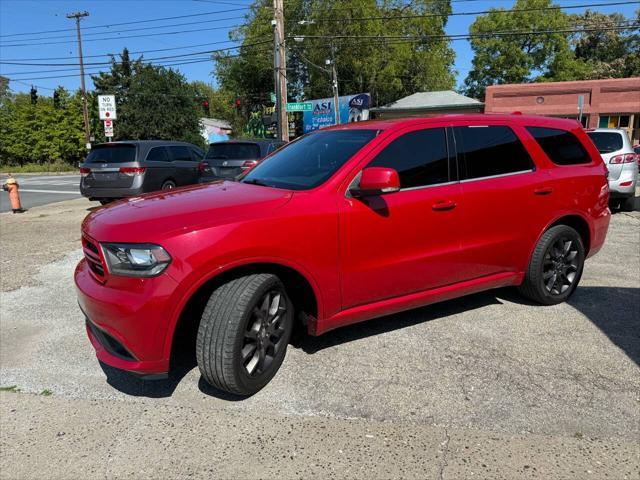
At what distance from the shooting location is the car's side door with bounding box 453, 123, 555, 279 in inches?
160

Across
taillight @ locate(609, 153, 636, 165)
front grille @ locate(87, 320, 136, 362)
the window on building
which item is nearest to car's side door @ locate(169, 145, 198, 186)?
front grille @ locate(87, 320, 136, 362)

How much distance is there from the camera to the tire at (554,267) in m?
4.53

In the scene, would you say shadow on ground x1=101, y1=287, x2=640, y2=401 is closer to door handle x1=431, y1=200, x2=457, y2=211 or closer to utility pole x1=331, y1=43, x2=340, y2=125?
door handle x1=431, y1=200, x2=457, y2=211

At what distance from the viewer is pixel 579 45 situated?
6888cm

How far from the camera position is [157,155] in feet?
39.2

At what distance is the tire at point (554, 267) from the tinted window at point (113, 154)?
9412 mm

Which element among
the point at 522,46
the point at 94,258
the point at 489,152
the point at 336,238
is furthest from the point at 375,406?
the point at 522,46

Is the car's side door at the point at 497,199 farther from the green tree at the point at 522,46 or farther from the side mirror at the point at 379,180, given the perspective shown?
the green tree at the point at 522,46

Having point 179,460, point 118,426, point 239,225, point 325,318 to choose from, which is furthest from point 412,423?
point 118,426

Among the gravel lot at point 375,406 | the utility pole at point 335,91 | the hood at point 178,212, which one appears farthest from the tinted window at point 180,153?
the utility pole at point 335,91

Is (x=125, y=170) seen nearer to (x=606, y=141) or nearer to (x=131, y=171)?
(x=131, y=171)

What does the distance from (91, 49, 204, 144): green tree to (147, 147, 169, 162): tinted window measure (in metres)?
33.8

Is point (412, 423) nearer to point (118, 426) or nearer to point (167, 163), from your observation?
point (118, 426)

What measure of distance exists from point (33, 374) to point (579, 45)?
80.5 metres
